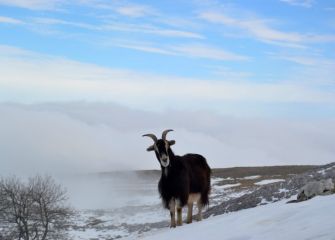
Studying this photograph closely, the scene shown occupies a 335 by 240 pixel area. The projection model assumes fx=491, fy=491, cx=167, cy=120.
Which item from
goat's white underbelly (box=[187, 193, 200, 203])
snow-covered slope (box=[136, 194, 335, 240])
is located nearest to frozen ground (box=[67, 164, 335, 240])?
snow-covered slope (box=[136, 194, 335, 240])

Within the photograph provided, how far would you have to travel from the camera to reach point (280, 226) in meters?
8.75

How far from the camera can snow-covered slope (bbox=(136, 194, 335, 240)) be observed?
302 inches

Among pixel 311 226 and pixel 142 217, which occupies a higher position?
pixel 311 226

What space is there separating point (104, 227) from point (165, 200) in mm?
25868

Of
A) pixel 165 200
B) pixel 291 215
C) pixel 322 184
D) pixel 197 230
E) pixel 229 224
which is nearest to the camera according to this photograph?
pixel 291 215

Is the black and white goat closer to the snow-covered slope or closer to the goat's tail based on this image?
the goat's tail

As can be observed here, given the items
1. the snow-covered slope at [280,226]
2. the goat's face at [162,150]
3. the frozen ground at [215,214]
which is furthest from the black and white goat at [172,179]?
the snow-covered slope at [280,226]

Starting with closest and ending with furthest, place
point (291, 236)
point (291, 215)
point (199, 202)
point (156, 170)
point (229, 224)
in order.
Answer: point (291, 236), point (291, 215), point (229, 224), point (199, 202), point (156, 170)

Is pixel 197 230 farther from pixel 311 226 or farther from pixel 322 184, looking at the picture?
pixel 322 184

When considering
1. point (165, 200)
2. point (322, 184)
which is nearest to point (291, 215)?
point (322, 184)

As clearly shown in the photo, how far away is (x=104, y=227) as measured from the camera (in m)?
40.1

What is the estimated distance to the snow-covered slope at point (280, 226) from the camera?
7.66 m

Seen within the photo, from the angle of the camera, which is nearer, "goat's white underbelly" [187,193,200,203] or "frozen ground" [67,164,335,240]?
"frozen ground" [67,164,335,240]

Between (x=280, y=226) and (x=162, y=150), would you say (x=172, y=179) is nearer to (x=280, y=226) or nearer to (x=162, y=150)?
(x=162, y=150)
